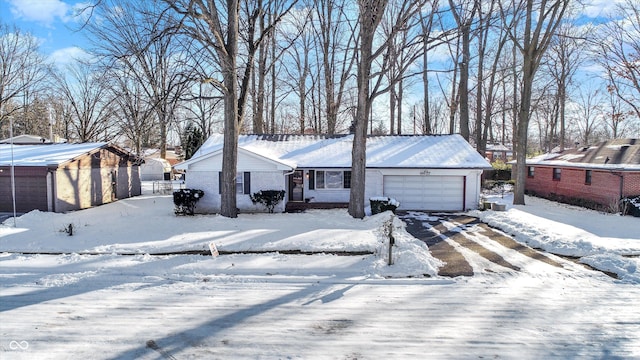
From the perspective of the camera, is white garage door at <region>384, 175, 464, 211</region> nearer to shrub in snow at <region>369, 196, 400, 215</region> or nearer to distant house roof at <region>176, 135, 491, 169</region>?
distant house roof at <region>176, 135, 491, 169</region>

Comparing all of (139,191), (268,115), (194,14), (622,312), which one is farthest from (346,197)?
(268,115)

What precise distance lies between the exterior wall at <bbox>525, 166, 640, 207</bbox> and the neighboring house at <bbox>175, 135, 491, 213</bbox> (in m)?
6.73

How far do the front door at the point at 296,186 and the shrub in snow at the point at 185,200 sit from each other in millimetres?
4792

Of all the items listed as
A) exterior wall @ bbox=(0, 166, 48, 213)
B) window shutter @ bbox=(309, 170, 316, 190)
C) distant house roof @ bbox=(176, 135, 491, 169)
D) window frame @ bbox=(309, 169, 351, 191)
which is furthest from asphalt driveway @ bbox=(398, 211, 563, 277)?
exterior wall @ bbox=(0, 166, 48, 213)

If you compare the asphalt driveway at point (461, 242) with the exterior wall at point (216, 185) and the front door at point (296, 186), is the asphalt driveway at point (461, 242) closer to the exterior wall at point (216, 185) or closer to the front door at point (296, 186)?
the front door at point (296, 186)

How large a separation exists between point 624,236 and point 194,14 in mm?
16173

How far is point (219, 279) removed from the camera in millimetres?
6711

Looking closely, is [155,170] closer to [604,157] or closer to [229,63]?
[229,63]

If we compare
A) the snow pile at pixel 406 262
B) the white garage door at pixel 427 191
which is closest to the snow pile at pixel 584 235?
the white garage door at pixel 427 191

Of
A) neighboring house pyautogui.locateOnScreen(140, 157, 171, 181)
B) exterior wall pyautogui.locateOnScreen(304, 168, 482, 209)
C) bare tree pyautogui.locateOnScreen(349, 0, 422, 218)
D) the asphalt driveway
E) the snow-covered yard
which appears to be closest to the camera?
the snow-covered yard

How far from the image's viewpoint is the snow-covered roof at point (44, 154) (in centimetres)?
1523

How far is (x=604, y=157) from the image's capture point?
18.2m

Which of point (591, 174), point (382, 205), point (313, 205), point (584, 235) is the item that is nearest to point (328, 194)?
point (313, 205)

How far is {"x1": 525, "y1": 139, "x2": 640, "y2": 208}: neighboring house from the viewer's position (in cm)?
1591
